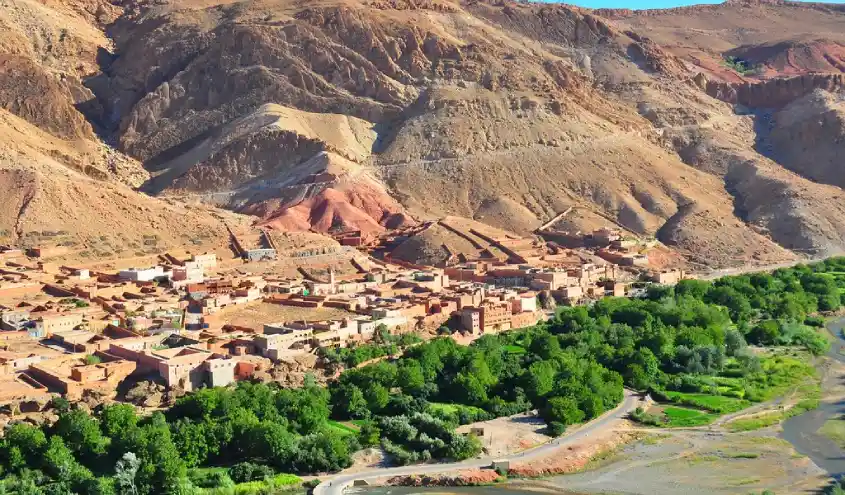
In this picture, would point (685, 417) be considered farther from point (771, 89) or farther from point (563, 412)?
point (771, 89)

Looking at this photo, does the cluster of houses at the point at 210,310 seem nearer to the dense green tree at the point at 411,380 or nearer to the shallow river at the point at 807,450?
the dense green tree at the point at 411,380

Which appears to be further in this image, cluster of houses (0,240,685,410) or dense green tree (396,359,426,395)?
dense green tree (396,359,426,395)

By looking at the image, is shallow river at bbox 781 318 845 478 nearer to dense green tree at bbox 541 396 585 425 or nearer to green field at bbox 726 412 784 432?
green field at bbox 726 412 784 432

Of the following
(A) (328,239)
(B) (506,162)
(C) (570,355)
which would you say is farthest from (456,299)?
(B) (506,162)

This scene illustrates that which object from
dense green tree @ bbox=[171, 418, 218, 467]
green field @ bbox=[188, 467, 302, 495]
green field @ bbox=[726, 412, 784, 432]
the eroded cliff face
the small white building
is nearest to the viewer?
green field @ bbox=[188, 467, 302, 495]

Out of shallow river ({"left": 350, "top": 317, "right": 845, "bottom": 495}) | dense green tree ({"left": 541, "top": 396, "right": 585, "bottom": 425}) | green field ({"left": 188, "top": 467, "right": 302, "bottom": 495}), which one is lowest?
shallow river ({"left": 350, "top": 317, "right": 845, "bottom": 495})

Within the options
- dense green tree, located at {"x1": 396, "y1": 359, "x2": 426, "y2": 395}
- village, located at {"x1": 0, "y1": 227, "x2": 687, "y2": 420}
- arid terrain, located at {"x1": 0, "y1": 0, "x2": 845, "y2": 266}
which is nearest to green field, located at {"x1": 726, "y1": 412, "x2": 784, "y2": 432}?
dense green tree, located at {"x1": 396, "y1": 359, "x2": 426, "y2": 395}

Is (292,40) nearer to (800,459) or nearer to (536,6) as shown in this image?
(536,6)

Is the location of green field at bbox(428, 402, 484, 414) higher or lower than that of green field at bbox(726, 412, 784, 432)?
higher
